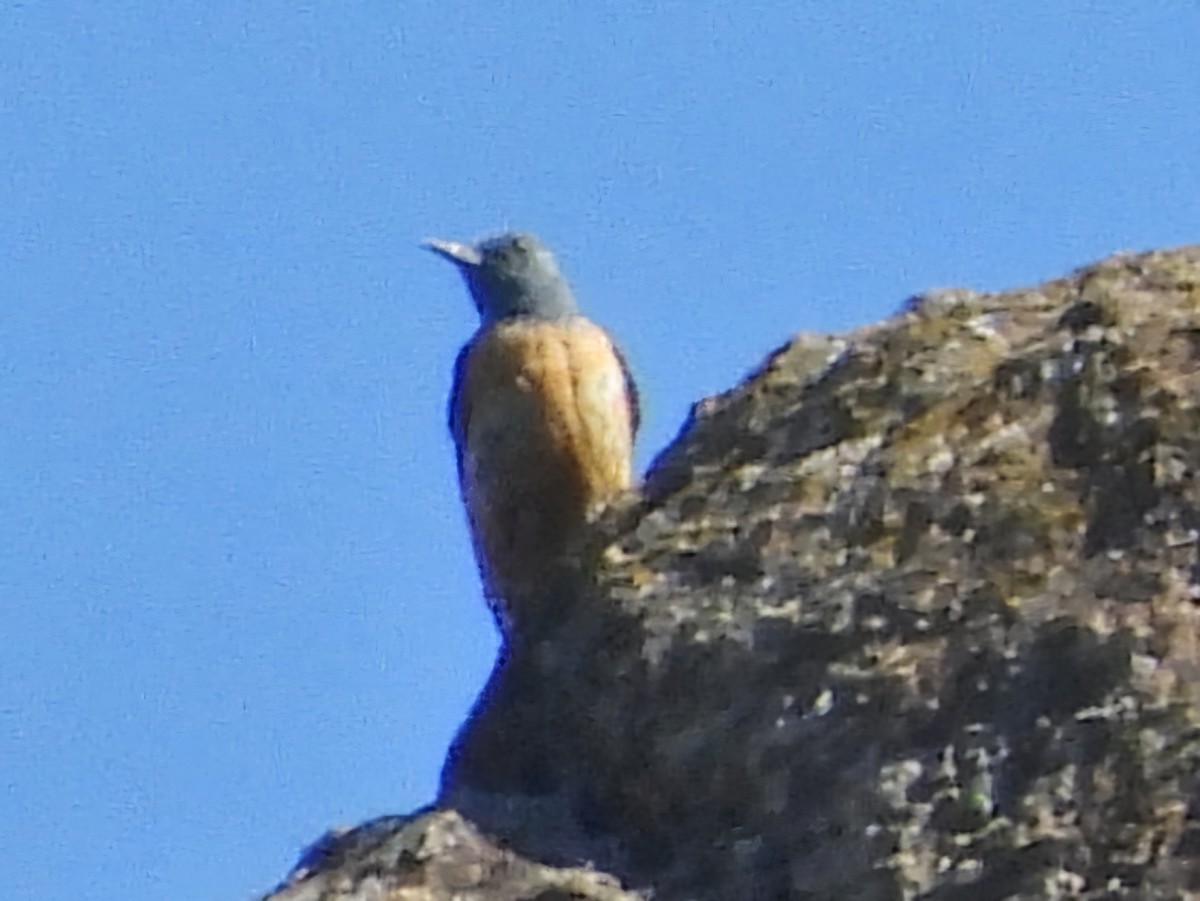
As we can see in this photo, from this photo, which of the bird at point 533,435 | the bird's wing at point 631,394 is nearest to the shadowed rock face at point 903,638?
the bird at point 533,435

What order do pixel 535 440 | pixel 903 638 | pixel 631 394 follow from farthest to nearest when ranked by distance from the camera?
pixel 631 394, pixel 535 440, pixel 903 638

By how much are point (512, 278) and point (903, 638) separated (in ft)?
11.6

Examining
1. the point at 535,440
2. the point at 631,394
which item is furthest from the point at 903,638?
the point at 631,394

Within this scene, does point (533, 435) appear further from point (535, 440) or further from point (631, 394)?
point (631, 394)

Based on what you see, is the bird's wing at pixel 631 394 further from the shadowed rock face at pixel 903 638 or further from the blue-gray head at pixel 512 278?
the shadowed rock face at pixel 903 638

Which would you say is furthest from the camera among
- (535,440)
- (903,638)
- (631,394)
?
(631,394)

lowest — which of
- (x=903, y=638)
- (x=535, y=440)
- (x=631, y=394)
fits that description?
(x=903, y=638)

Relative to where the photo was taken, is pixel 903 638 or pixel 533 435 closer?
pixel 903 638

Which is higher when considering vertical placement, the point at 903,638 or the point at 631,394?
the point at 631,394

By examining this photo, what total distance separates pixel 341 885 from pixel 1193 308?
2.40 m

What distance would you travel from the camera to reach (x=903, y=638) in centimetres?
515

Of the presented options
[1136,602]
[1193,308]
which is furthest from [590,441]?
[1136,602]

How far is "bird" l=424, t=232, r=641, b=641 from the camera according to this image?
716cm

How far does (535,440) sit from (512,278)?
1198 mm
